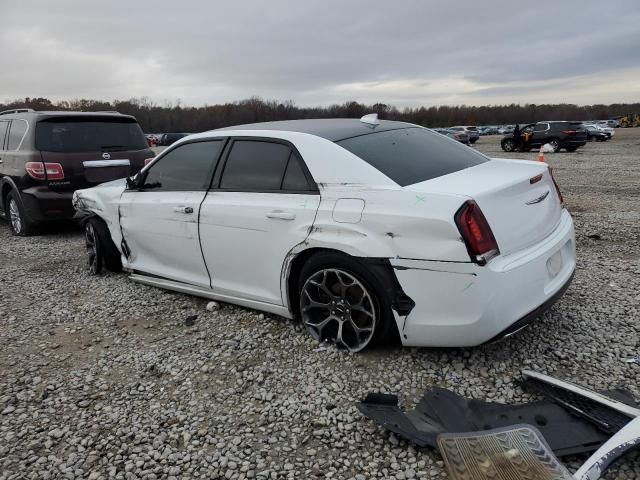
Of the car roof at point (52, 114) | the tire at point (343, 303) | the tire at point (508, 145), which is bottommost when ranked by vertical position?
the tire at point (508, 145)

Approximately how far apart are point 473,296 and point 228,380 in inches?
62.7

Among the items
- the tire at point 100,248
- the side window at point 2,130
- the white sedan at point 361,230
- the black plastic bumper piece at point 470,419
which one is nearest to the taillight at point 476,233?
the white sedan at point 361,230

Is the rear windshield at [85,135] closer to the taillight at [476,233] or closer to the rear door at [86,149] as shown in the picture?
the rear door at [86,149]

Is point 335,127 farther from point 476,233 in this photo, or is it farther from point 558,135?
point 558,135

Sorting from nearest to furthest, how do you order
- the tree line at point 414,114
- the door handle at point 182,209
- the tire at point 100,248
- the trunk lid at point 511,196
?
the trunk lid at point 511,196, the door handle at point 182,209, the tire at point 100,248, the tree line at point 414,114

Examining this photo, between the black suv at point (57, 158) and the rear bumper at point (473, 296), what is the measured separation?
18.2 ft

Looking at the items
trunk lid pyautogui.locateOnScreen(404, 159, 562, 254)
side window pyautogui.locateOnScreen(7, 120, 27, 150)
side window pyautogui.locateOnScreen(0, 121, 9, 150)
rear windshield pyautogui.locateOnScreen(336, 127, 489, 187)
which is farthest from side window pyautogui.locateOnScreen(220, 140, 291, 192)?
side window pyautogui.locateOnScreen(0, 121, 9, 150)

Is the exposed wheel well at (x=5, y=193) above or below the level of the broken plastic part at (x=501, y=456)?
above

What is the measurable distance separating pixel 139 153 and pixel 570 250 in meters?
6.20

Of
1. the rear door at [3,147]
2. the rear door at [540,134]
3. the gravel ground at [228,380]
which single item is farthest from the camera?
the rear door at [540,134]

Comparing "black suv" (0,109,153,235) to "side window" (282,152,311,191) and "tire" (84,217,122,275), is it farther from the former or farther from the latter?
"side window" (282,152,311,191)

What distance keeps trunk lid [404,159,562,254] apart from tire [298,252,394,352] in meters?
0.64

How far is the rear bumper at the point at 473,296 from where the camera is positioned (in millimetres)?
2664

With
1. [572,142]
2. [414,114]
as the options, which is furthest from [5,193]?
[414,114]
